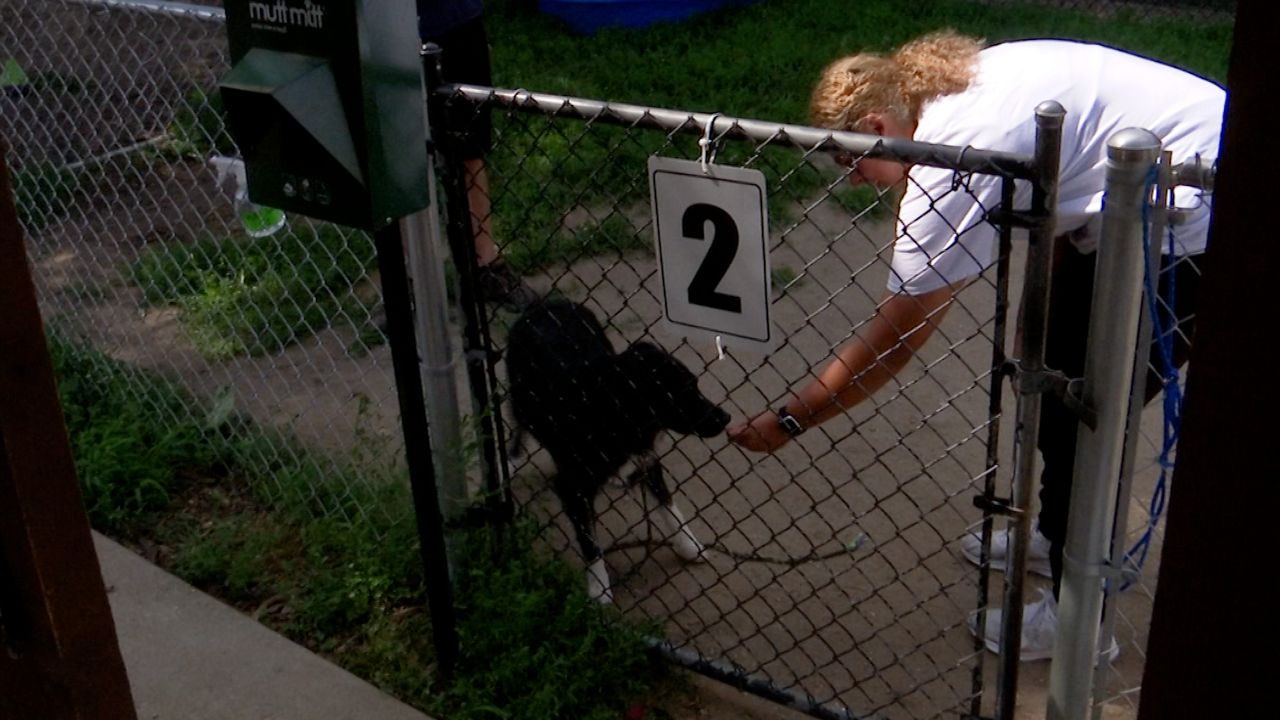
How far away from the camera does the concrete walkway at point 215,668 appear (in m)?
2.97

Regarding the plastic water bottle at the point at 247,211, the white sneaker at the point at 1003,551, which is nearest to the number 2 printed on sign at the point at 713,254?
the white sneaker at the point at 1003,551

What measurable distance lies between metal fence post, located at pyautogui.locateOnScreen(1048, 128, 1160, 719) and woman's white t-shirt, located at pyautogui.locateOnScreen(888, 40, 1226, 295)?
18.6 inches

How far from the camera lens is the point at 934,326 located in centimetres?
260

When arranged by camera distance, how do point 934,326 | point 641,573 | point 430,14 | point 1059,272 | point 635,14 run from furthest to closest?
point 635,14, point 430,14, point 641,573, point 1059,272, point 934,326

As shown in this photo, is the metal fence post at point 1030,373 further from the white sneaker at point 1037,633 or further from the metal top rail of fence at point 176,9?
the metal top rail of fence at point 176,9

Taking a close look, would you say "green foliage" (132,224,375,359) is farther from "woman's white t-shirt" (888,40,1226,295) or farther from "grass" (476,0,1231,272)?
"woman's white t-shirt" (888,40,1226,295)

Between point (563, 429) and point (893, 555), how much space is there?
3.33ft

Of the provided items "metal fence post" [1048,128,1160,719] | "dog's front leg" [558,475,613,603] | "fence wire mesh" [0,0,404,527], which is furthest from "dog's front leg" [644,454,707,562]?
"metal fence post" [1048,128,1160,719]

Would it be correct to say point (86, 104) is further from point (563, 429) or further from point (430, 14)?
point (563, 429)

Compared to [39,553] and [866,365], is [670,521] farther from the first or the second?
[39,553]

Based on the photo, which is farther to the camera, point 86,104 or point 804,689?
point 86,104

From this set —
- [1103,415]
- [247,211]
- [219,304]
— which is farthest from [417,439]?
[247,211]

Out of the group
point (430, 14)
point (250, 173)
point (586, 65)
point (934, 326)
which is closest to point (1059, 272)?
point (934, 326)

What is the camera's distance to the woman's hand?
111 inches
